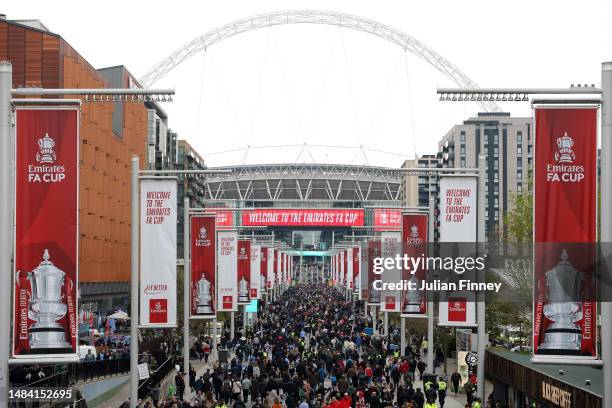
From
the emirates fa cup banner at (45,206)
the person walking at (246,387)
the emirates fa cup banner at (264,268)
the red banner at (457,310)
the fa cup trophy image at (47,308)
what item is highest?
the emirates fa cup banner at (45,206)

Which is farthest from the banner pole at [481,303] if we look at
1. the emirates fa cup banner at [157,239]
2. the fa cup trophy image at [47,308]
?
the fa cup trophy image at [47,308]

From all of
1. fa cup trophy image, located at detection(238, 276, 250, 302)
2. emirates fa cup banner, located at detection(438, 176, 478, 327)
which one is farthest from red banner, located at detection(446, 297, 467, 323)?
fa cup trophy image, located at detection(238, 276, 250, 302)

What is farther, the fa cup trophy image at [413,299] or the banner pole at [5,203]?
the fa cup trophy image at [413,299]

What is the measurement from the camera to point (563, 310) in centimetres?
1709

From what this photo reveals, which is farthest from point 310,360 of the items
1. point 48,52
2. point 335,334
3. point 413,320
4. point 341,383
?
point 48,52

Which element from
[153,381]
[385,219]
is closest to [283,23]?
[385,219]

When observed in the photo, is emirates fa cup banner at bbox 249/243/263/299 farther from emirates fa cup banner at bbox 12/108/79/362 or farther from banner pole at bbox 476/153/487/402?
emirates fa cup banner at bbox 12/108/79/362

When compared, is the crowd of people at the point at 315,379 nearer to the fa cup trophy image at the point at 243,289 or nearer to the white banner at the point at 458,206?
the fa cup trophy image at the point at 243,289

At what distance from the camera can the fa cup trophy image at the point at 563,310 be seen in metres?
16.8

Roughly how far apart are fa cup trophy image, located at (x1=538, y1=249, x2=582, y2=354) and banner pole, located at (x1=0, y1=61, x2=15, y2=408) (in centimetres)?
862

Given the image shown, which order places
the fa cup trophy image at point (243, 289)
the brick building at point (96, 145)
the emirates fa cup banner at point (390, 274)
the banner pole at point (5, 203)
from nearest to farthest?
the banner pole at point (5, 203) → the emirates fa cup banner at point (390, 274) → the fa cup trophy image at point (243, 289) → the brick building at point (96, 145)

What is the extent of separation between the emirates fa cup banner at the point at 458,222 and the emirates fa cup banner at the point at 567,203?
1064 cm

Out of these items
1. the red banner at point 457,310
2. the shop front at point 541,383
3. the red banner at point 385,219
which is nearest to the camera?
the shop front at point 541,383

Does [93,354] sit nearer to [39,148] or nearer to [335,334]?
[335,334]
